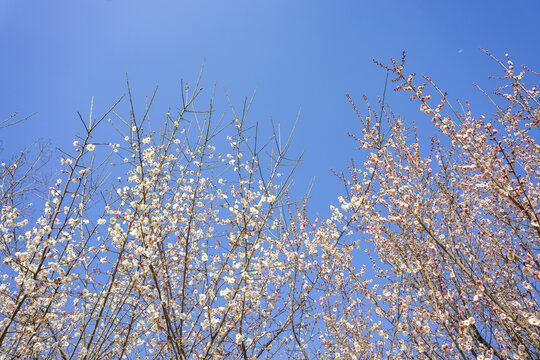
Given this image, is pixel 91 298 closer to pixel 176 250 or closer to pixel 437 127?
pixel 176 250

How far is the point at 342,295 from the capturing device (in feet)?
16.0

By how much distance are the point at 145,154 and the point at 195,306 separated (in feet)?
6.13

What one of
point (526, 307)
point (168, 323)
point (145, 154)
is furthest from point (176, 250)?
point (526, 307)

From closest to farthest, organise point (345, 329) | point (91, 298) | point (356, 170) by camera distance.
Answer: point (91, 298)
point (356, 170)
point (345, 329)

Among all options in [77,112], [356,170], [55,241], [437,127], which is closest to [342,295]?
[356,170]

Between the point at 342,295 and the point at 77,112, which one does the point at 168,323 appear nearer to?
the point at 77,112

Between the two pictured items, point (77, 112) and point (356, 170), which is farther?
point (356, 170)

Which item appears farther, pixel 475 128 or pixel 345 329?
pixel 345 329

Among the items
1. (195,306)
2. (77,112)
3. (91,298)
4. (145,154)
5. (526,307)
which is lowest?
(526,307)

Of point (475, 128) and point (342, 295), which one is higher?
point (475, 128)

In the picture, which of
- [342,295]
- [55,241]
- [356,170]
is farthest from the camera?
[356,170]

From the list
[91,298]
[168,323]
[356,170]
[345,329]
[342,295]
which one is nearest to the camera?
[168,323]

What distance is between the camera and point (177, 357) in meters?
2.71

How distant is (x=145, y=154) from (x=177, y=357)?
231 cm
